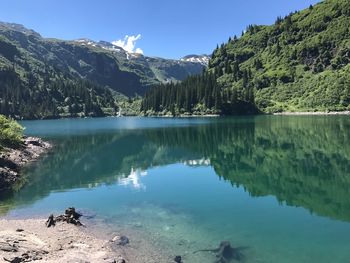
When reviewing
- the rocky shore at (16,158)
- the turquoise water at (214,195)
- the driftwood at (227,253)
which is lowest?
the turquoise water at (214,195)

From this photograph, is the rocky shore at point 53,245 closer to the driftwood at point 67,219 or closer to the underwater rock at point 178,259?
the driftwood at point 67,219

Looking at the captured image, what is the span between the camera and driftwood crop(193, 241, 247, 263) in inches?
984

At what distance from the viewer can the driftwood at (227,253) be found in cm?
2499

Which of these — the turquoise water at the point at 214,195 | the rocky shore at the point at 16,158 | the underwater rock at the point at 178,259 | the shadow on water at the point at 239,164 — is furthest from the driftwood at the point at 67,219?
the rocky shore at the point at 16,158

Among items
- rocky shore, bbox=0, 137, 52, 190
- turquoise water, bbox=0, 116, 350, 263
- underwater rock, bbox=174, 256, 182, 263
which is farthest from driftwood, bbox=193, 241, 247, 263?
rocky shore, bbox=0, 137, 52, 190

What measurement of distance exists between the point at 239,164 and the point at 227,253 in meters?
39.7

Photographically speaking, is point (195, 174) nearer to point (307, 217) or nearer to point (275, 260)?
point (307, 217)

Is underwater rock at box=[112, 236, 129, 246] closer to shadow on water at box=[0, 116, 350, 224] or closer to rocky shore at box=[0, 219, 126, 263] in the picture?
rocky shore at box=[0, 219, 126, 263]

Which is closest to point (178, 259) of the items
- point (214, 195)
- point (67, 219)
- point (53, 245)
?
point (53, 245)

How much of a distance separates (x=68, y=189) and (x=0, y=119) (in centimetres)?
2606

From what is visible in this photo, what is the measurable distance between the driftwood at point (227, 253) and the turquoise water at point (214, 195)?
517 millimetres

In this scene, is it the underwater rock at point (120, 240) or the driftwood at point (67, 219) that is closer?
the underwater rock at point (120, 240)

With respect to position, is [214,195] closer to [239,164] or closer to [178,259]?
[178,259]

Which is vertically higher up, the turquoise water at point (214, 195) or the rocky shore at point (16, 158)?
the rocky shore at point (16, 158)
